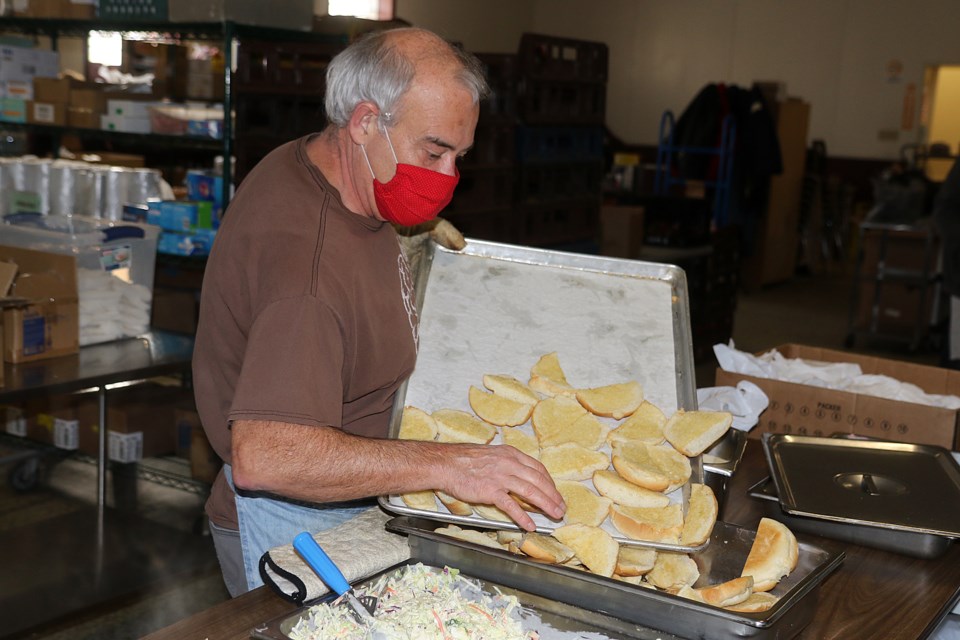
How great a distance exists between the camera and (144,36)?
13.9 feet

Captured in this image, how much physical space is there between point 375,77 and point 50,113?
299 cm

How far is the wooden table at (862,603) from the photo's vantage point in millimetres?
1202

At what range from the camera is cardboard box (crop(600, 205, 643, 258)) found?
5.95 m

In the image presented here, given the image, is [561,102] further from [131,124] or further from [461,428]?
[461,428]

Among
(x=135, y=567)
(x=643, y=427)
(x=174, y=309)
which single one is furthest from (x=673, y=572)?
(x=174, y=309)

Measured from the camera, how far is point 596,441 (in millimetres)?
1632

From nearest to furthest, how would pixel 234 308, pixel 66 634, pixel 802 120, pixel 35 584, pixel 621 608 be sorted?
pixel 621 608 < pixel 234 308 < pixel 66 634 < pixel 35 584 < pixel 802 120

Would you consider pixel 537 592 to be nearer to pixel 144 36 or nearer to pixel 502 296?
pixel 502 296

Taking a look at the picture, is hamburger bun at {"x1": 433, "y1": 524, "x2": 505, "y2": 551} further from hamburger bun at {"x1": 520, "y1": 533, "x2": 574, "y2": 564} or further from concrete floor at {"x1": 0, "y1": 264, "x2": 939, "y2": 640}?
concrete floor at {"x1": 0, "y1": 264, "x2": 939, "y2": 640}

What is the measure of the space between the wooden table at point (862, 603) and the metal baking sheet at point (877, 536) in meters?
0.01

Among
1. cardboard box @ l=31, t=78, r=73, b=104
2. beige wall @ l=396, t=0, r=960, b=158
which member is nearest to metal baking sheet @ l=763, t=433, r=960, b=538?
cardboard box @ l=31, t=78, r=73, b=104

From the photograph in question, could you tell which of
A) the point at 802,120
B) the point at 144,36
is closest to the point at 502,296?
the point at 144,36

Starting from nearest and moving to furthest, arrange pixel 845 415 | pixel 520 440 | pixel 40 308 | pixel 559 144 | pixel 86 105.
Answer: pixel 520 440, pixel 845 415, pixel 40 308, pixel 86 105, pixel 559 144

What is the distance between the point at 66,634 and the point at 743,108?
745 centimetres
